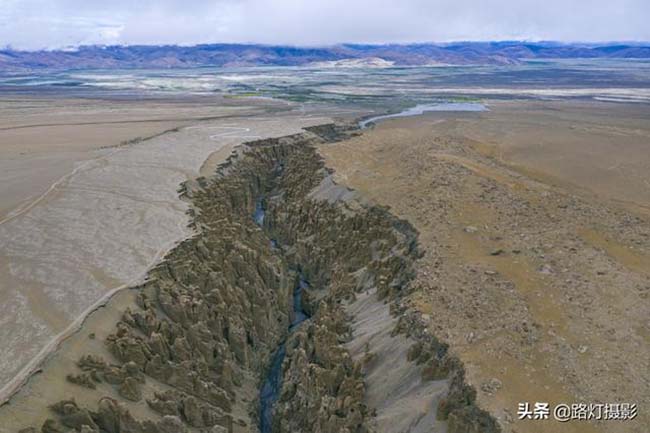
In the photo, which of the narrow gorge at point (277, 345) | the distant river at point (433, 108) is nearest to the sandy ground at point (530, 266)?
the narrow gorge at point (277, 345)

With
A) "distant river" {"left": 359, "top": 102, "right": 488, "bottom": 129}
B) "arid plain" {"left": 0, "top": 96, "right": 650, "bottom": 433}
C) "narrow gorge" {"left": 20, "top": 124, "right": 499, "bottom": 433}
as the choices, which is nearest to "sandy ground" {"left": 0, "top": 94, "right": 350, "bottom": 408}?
"arid plain" {"left": 0, "top": 96, "right": 650, "bottom": 433}

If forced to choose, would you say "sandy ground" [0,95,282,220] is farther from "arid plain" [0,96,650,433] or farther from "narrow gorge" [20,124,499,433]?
"narrow gorge" [20,124,499,433]

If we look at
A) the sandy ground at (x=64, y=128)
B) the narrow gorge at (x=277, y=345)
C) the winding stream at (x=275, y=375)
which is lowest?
the winding stream at (x=275, y=375)

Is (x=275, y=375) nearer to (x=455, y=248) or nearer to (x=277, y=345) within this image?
(x=277, y=345)

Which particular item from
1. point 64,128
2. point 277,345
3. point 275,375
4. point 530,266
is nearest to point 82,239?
point 277,345

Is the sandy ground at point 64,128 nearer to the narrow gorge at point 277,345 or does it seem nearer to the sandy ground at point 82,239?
the sandy ground at point 82,239

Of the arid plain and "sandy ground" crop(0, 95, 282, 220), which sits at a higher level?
"sandy ground" crop(0, 95, 282, 220)

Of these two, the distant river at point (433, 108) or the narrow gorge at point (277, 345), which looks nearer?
the narrow gorge at point (277, 345)
